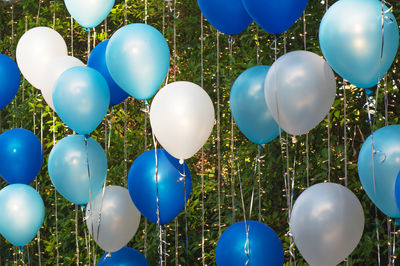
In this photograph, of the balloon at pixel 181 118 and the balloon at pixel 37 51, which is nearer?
the balloon at pixel 181 118

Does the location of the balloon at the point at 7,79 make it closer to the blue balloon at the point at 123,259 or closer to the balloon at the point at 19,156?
the balloon at the point at 19,156

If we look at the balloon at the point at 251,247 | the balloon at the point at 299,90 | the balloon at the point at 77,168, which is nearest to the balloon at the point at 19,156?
the balloon at the point at 77,168

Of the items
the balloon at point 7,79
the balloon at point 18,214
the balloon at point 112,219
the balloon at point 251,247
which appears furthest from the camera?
the balloon at point 7,79

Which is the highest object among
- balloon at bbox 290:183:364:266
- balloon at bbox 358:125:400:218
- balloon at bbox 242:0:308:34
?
balloon at bbox 242:0:308:34

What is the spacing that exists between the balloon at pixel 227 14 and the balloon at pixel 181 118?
27 cm

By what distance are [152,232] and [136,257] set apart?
0.76 meters

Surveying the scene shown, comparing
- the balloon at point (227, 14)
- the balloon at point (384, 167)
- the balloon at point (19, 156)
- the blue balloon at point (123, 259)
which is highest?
the balloon at point (227, 14)

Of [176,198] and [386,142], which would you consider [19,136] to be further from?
[386,142]

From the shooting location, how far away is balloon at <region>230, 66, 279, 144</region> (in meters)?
2.18

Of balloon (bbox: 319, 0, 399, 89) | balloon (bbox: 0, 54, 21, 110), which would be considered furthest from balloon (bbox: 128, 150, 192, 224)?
balloon (bbox: 0, 54, 21, 110)

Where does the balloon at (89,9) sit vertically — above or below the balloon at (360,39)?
above

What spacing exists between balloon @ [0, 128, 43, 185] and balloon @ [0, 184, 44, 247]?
70 mm

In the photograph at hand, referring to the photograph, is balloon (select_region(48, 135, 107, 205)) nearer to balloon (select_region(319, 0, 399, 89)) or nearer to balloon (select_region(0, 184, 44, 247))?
balloon (select_region(0, 184, 44, 247))

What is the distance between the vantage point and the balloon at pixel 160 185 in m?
2.31
